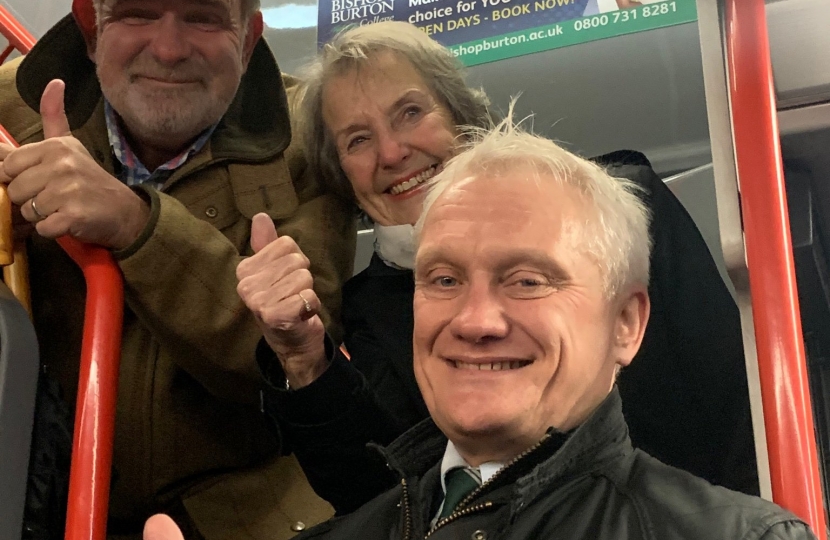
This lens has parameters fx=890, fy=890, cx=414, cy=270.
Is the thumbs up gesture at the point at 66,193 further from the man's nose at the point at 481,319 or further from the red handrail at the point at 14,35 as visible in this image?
the red handrail at the point at 14,35

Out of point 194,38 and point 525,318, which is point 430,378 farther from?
point 194,38

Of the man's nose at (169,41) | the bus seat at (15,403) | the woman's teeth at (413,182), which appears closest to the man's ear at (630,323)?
the woman's teeth at (413,182)

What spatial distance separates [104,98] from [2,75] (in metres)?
0.22

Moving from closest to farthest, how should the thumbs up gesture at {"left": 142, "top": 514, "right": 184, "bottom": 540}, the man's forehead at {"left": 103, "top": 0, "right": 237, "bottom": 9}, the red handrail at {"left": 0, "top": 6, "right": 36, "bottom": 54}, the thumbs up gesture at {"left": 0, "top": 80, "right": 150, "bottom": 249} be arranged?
the thumbs up gesture at {"left": 142, "top": 514, "right": 184, "bottom": 540}, the thumbs up gesture at {"left": 0, "top": 80, "right": 150, "bottom": 249}, the man's forehead at {"left": 103, "top": 0, "right": 237, "bottom": 9}, the red handrail at {"left": 0, "top": 6, "right": 36, "bottom": 54}

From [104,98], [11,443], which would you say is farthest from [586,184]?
[104,98]

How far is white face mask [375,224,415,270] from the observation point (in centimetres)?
143

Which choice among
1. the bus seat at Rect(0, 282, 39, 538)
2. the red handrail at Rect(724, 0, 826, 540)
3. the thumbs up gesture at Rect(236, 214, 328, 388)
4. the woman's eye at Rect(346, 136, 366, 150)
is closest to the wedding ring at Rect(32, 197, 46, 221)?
the bus seat at Rect(0, 282, 39, 538)

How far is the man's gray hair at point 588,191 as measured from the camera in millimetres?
963

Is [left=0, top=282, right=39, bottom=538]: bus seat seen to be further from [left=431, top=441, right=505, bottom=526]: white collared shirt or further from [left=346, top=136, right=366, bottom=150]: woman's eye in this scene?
[left=346, top=136, right=366, bottom=150]: woman's eye

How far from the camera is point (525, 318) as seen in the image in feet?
3.01

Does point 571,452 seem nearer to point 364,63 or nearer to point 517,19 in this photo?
point 364,63

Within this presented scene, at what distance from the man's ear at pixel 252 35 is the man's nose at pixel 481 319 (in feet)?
3.08

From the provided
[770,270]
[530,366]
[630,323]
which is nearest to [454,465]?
[530,366]

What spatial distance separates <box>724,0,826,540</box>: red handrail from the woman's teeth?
60cm
